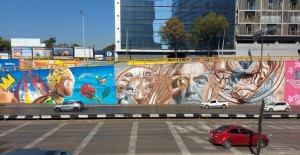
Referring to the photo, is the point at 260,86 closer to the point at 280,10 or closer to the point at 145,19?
the point at 280,10

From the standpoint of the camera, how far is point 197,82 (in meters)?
49.5

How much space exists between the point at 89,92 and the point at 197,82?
15251 mm

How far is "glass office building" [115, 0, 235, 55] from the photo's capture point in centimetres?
9525

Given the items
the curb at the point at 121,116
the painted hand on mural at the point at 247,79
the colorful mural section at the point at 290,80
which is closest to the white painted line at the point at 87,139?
the curb at the point at 121,116

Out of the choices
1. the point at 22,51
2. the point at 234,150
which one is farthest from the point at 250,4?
the point at 234,150

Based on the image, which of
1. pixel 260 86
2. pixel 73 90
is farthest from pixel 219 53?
pixel 73 90

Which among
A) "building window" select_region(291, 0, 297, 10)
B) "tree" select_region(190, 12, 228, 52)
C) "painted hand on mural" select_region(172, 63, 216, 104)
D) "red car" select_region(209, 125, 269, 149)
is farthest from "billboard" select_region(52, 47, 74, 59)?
"red car" select_region(209, 125, 269, 149)

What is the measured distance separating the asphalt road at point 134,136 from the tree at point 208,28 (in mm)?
49408

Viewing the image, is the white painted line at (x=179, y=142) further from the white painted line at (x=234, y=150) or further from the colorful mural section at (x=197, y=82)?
the colorful mural section at (x=197, y=82)

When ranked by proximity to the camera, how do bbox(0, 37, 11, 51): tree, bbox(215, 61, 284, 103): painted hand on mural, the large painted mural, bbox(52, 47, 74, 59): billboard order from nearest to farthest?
the large painted mural
bbox(215, 61, 284, 103): painted hand on mural
bbox(52, 47, 74, 59): billboard
bbox(0, 37, 11, 51): tree

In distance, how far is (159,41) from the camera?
9656 cm

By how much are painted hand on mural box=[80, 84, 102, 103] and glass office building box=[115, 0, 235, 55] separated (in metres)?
46.4

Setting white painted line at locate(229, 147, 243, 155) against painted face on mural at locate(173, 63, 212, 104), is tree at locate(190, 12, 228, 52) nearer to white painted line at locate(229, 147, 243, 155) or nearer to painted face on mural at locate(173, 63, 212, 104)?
painted face on mural at locate(173, 63, 212, 104)

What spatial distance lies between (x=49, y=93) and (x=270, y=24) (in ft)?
181
